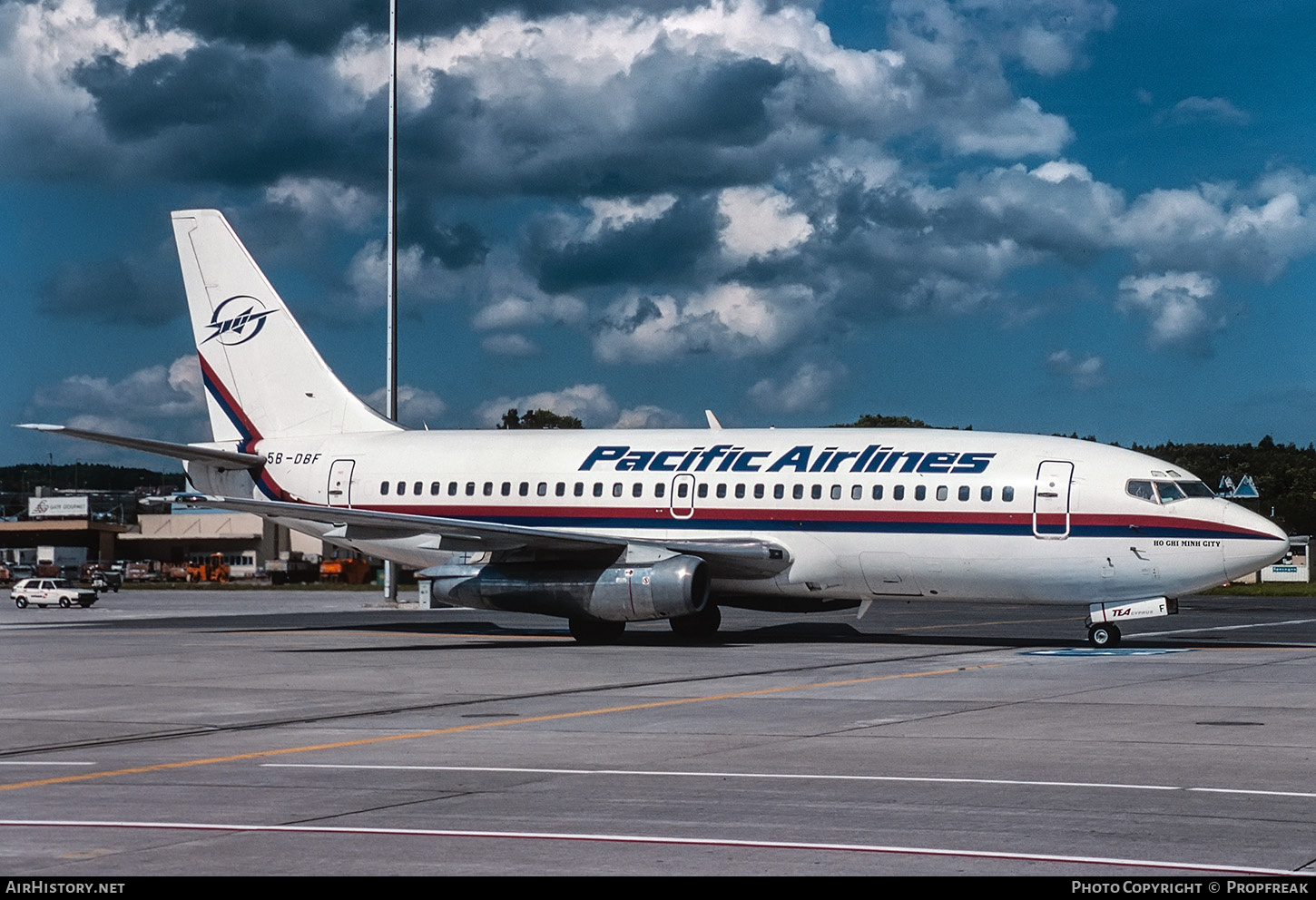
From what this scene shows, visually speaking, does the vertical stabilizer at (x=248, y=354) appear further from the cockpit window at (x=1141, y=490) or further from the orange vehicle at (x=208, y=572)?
the orange vehicle at (x=208, y=572)

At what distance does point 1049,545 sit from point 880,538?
333 centimetres

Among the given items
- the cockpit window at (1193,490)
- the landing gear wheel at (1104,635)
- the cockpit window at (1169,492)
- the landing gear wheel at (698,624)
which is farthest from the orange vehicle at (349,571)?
the cockpit window at (1193,490)

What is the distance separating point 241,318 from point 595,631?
563 inches

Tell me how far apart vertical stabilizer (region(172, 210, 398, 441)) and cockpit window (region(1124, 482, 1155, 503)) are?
740 inches

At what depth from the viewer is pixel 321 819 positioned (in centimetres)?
1138

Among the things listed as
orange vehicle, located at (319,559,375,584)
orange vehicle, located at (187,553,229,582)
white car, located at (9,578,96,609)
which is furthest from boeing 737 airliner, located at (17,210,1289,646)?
orange vehicle, located at (187,553,229,582)

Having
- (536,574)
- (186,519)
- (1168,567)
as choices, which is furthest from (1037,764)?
(186,519)

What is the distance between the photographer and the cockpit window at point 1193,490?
96.6ft

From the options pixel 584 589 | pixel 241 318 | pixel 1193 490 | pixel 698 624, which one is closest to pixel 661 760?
pixel 584 589

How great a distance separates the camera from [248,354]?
132 feet

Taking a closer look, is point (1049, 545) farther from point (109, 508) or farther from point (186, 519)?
point (109, 508)

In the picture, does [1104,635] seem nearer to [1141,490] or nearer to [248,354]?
[1141,490]

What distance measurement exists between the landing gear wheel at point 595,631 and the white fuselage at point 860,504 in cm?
195

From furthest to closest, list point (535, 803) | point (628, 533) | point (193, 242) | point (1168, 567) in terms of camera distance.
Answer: point (193, 242), point (628, 533), point (1168, 567), point (535, 803)
